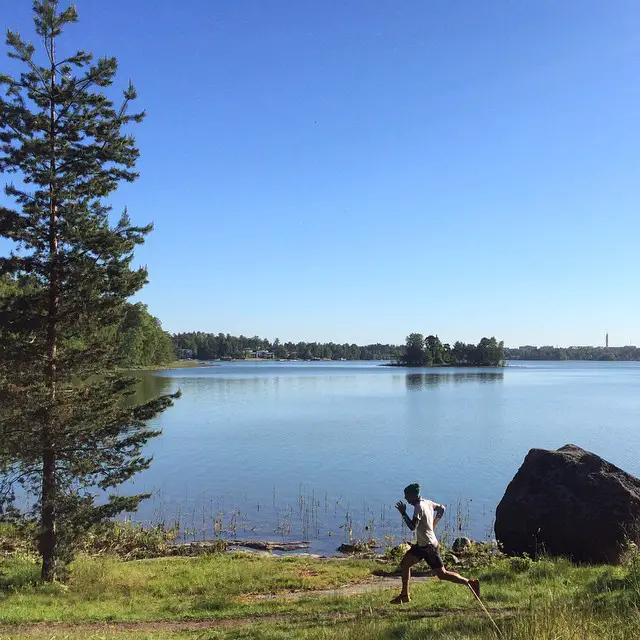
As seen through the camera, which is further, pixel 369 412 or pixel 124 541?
pixel 369 412

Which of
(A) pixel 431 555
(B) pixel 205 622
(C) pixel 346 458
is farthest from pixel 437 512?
(C) pixel 346 458

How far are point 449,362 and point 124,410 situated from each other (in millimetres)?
187764

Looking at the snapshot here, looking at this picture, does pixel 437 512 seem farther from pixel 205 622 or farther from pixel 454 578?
pixel 205 622

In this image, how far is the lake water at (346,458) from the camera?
862 inches

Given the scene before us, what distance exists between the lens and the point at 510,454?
33656 mm

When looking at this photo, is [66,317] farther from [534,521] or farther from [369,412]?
[369,412]

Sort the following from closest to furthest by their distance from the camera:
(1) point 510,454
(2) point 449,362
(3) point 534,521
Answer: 1. (3) point 534,521
2. (1) point 510,454
3. (2) point 449,362

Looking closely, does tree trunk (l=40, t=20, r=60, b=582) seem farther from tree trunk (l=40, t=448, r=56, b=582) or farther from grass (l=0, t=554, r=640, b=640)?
grass (l=0, t=554, r=640, b=640)

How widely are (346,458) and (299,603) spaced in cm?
2222

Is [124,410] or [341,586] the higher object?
[124,410]

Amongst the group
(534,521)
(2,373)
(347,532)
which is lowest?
(347,532)

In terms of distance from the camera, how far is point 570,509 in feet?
46.5

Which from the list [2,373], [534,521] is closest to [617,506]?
Answer: [534,521]

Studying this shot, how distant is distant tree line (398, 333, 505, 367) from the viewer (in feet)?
632
